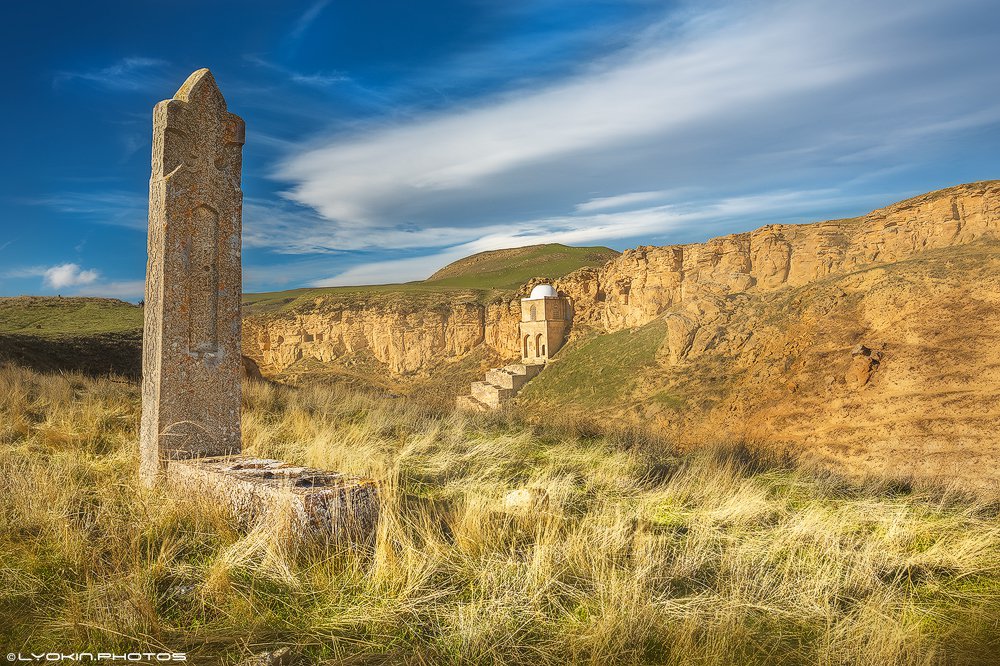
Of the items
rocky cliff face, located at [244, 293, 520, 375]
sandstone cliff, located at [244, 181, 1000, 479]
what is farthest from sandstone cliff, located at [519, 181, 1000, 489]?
rocky cliff face, located at [244, 293, 520, 375]

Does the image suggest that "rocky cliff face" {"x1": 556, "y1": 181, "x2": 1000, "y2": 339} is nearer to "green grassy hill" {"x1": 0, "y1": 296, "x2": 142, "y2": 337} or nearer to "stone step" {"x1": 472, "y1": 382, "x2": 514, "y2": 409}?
"stone step" {"x1": 472, "y1": 382, "x2": 514, "y2": 409}

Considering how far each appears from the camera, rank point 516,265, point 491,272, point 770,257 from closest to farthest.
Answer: point 770,257 → point 491,272 → point 516,265

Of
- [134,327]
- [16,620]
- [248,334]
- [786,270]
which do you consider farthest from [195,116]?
[248,334]

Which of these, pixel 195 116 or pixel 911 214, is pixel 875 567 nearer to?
pixel 195 116

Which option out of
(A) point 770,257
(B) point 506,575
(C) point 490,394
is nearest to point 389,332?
Result: (C) point 490,394

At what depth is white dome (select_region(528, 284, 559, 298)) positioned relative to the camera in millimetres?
38481

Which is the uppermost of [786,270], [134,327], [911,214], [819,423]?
[911,214]

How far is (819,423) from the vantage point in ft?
64.1

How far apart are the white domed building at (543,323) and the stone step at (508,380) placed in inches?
86.4

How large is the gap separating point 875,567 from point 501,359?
3712 centimetres

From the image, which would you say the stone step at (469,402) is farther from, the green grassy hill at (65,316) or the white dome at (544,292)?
the green grassy hill at (65,316)

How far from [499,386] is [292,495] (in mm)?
31610

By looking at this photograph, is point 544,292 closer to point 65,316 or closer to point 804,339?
point 804,339

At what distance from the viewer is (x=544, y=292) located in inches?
1521
